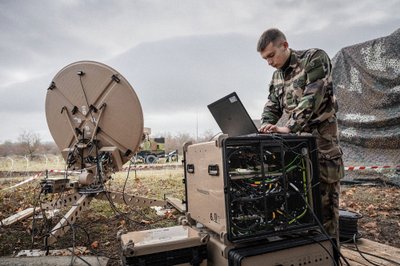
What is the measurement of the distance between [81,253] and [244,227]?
73.8 inches

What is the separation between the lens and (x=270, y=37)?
7.25 ft

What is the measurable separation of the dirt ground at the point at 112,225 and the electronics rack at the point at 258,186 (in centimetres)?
143

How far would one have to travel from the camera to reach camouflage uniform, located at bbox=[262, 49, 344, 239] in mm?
2025

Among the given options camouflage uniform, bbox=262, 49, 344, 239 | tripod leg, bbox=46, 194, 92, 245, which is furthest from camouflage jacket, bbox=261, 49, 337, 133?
tripod leg, bbox=46, 194, 92, 245

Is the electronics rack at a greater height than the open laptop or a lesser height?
lesser

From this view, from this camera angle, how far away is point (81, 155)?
3.86 m

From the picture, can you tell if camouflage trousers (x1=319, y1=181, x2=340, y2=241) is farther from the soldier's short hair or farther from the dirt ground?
the dirt ground

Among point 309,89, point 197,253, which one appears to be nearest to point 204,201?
point 197,253

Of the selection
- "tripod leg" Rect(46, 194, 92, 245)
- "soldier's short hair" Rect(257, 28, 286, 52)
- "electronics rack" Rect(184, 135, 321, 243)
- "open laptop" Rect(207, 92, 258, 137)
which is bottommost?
"tripod leg" Rect(46, 194, 92, 245)

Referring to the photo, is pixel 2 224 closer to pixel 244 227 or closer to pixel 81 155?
pixel 81 155

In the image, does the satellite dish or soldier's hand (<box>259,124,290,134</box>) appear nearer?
soldier's hand (<box>259,124,290,134</box>)

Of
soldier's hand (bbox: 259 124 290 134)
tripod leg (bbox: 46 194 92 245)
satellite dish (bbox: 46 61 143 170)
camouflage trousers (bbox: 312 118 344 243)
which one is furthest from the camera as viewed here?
satellite dish (bbox: 46 61 143 170)

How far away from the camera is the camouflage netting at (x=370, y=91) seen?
6.20 meters

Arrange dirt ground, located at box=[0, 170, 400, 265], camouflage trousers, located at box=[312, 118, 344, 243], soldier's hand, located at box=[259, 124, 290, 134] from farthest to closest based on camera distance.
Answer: dirt ground, located at box=[0, 170, 400, 265] → camouflage trousers, located at box=[312, 118, 344, 243] → soldier's hand, located at box=[259, 124, 290, 134]
